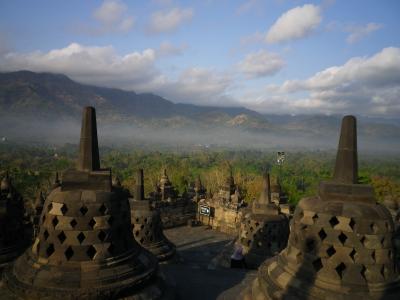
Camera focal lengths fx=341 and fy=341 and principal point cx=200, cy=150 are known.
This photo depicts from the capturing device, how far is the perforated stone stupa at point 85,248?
6645 mm

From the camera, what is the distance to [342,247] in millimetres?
6004

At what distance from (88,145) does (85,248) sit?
2172mm

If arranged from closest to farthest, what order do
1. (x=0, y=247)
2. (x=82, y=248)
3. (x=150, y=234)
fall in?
(x=82, y=248)
(x=0, y=247)
(x=150, y=234)

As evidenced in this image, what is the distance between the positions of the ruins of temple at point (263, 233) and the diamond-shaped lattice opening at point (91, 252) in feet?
28.9

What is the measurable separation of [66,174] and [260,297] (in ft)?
15.1

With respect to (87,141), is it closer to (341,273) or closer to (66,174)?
(66,174)

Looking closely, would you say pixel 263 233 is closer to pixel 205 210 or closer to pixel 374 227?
pixel 374 227

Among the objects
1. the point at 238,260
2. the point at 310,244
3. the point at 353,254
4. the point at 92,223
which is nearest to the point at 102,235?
the point at 92,223

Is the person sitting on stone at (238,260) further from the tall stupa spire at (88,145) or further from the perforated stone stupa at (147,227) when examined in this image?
the tall stupa spire at (88,145)

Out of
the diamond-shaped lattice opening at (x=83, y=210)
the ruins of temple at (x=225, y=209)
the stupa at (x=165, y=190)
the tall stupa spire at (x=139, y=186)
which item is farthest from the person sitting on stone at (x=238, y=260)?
the stupa at (x=165, y=190)

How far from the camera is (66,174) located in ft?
23.5

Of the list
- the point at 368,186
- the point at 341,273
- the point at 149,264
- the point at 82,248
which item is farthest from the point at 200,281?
the point at 368,186

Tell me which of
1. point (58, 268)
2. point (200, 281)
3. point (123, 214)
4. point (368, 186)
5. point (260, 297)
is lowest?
point (200, 281)

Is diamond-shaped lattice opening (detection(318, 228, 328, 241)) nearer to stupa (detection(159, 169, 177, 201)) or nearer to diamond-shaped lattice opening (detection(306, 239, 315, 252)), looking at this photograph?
diamond-shaped lattice opening (detection(306, 239, 315, 252))
